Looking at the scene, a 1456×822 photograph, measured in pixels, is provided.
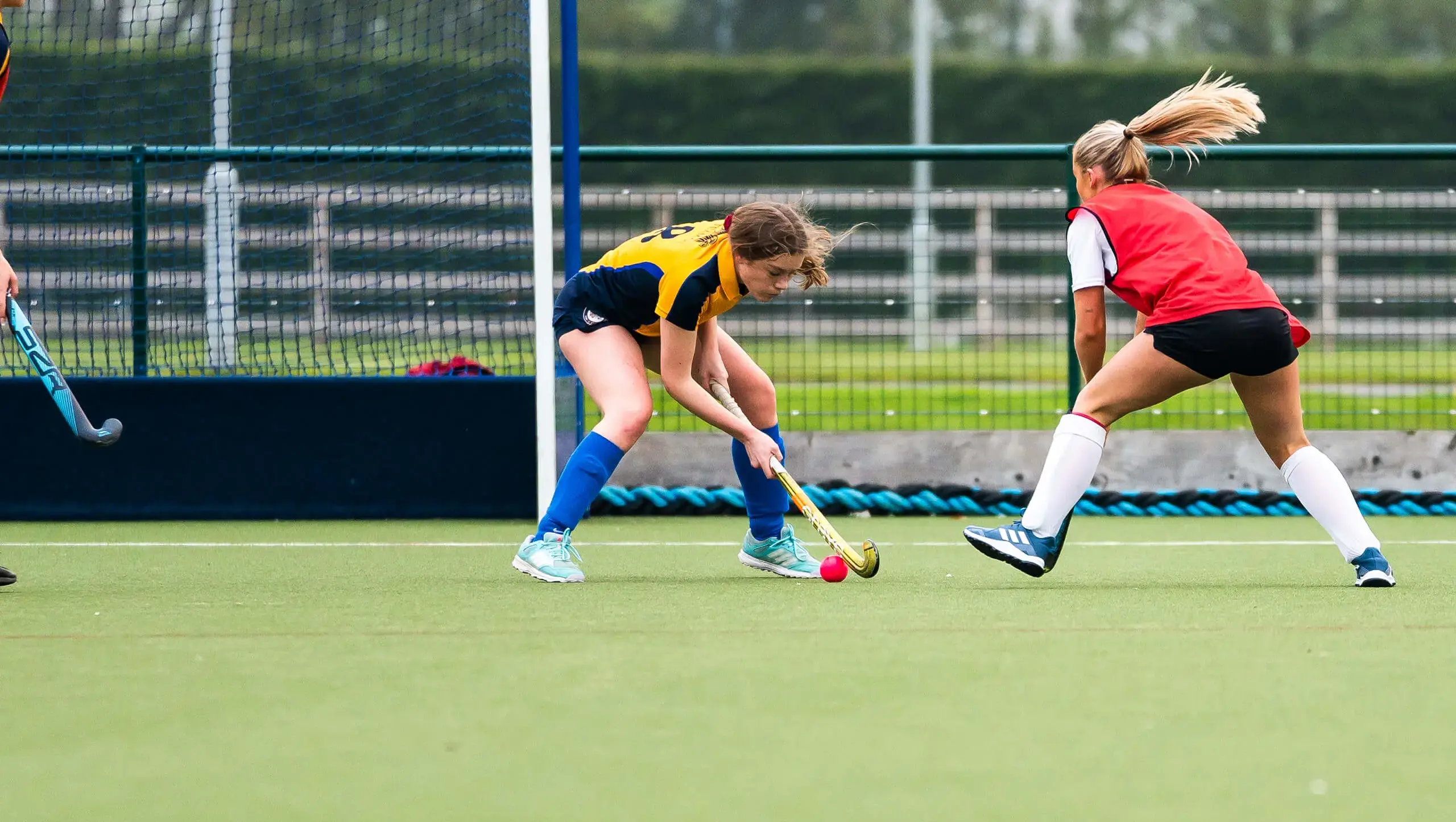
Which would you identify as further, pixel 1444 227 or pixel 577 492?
pixel 1444 227

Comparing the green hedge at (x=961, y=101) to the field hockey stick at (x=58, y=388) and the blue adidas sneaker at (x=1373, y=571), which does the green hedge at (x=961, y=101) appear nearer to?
the blue adidas sneaker at (x=1373, y=571)

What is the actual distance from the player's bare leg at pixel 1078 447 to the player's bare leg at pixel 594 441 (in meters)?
1.02

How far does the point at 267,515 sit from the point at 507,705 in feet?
13.9

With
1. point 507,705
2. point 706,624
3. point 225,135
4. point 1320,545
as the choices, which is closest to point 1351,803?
point 507,705

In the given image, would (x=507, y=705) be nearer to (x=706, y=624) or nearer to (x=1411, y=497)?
(x=706, y=624)

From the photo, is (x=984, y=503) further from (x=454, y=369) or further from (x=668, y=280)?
(x=668, y=280)

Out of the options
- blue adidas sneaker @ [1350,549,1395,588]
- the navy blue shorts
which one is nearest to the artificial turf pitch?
blue adidas sneaker @ [1350,549,1395,588]

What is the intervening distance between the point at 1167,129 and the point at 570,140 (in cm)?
256

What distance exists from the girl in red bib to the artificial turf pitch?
0.20 metres

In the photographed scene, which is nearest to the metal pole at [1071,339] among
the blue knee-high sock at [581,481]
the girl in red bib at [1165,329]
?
the girl in red bib at [1165,329]

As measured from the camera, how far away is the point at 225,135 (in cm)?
909

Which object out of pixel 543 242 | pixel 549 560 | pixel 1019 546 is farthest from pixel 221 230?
pixel 1019 546

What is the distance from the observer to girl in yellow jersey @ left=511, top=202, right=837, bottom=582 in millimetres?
4758

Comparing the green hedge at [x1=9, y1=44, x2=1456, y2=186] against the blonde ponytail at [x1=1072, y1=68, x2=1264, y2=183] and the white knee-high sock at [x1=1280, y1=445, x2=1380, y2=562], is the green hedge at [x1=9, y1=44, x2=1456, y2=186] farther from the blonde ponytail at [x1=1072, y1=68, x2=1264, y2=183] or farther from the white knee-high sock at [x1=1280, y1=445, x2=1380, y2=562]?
the white knee-high sock at [x1=1280, y1=445, x2=1380, y2=562]
